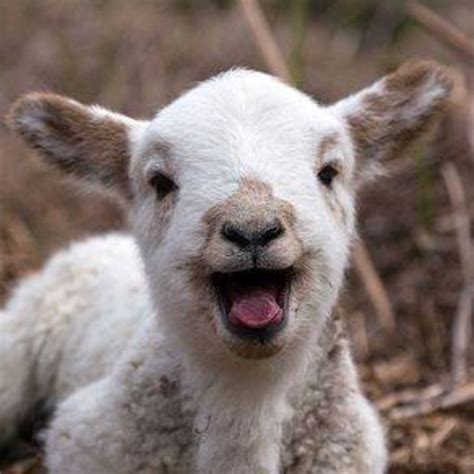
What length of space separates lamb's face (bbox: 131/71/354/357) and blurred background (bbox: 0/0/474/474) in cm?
68

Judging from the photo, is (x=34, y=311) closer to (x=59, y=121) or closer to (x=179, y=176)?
(x=59, y=121)

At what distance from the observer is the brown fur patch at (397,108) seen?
18.2ft

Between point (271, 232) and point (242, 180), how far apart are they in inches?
11.7

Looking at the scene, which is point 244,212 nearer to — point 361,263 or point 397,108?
point 397,108

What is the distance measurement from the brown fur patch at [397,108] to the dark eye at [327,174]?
423 mm

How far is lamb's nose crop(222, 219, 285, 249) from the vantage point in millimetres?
4352

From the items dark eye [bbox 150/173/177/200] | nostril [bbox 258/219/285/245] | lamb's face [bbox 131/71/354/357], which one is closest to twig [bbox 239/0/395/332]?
lamb's face [bbox 131/71/354/357]

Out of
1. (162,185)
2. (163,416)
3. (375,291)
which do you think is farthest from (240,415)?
(375,291)

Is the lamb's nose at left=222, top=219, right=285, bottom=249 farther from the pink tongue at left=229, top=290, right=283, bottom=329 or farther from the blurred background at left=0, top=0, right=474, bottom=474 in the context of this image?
the blurred background at left=0, top=0, right=474, bottom=474

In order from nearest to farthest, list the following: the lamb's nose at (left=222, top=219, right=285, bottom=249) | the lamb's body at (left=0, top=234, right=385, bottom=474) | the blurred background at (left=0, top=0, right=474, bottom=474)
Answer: the lamb's nose at (left=222, top=219, right=285, bottom=249)
the lamb's body at (left=0, top=234, right=385, bottom=474)
the blurred background at (left=0, top=0, right=474, bottom=474)

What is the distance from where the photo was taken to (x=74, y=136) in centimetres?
548

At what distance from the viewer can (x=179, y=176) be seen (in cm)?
490

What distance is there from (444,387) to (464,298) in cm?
87

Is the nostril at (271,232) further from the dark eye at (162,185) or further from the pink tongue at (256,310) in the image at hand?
the dark eye at (162,185)
